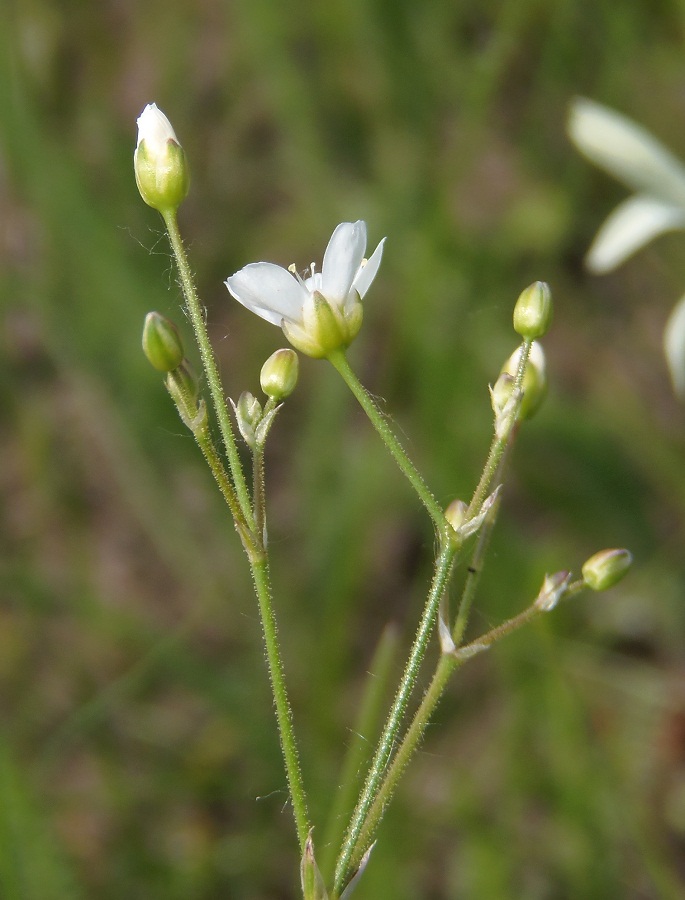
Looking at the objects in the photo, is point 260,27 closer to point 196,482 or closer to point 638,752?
point 196,482

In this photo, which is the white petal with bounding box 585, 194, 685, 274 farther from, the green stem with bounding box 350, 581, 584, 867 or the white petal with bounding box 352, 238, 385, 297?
the green stem with bounding box 350, 581, 584, 867

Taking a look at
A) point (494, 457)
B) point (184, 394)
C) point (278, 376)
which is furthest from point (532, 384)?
point (184, 394)

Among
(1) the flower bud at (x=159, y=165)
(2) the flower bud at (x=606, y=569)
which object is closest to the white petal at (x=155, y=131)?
(1) the flower bud at (x=159, y=165)

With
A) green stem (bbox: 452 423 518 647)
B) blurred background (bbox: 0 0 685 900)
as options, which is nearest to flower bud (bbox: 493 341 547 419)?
green stem (bbox: 452 423 518 647)

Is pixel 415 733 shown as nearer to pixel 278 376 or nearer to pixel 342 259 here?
pixel 278 376

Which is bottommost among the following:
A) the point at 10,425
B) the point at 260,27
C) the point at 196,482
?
the point at 196,482

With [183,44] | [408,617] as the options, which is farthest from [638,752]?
[183,44]
